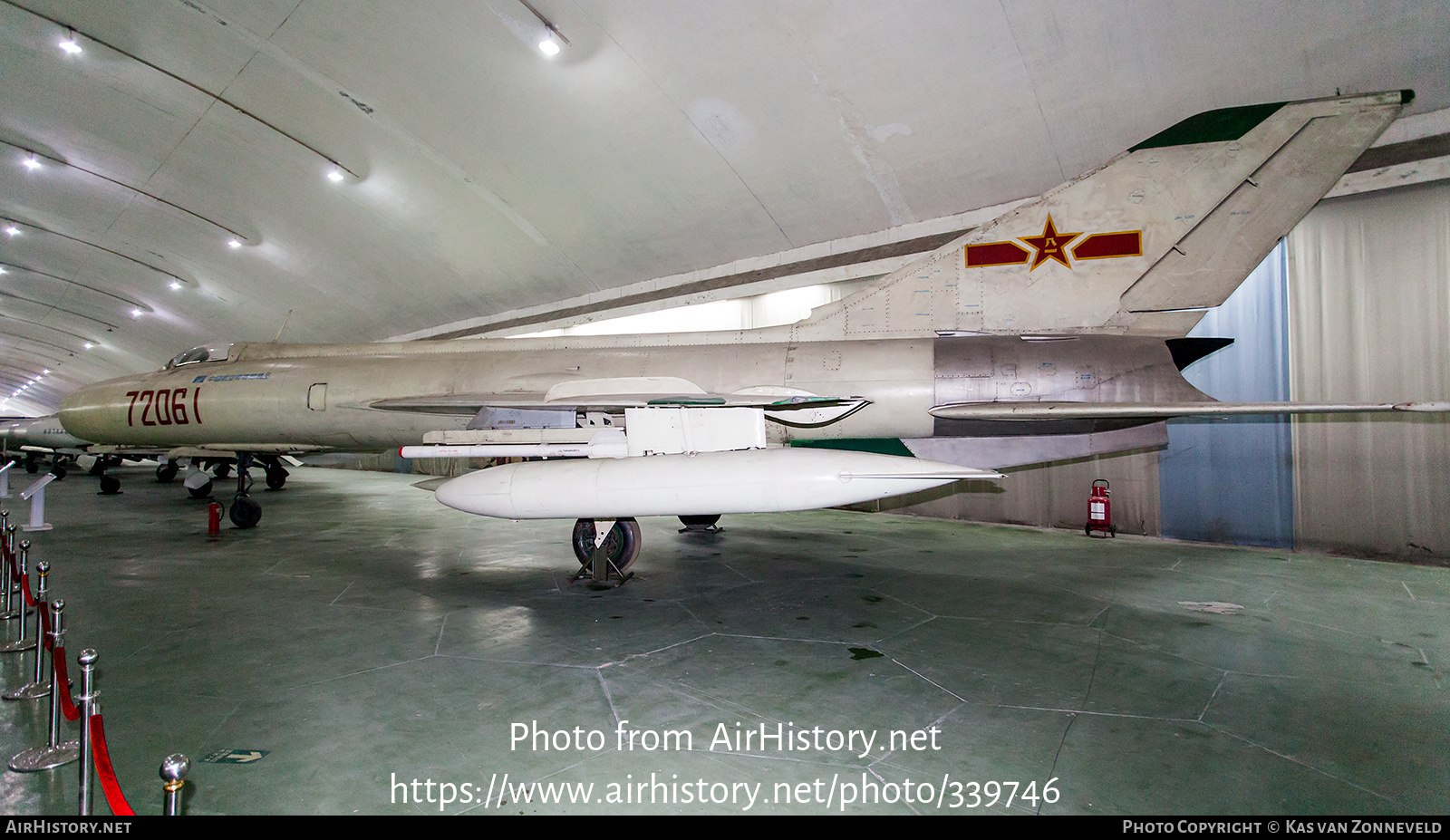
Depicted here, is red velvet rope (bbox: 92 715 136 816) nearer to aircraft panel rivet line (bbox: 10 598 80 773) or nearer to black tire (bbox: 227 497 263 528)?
aircraft panel rivet line (bbox: 10 598 80 773)

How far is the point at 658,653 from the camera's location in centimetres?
429

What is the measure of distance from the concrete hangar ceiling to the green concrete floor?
200 inches

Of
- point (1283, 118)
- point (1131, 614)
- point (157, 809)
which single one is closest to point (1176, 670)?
point (1131, 614)

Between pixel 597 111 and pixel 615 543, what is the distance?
644 centimetres

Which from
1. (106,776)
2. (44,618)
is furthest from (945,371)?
(44,618)

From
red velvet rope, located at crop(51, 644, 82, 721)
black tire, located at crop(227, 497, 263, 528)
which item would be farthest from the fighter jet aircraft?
black tire, located at crop(227, 497, 263, 528)

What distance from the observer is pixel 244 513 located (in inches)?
393

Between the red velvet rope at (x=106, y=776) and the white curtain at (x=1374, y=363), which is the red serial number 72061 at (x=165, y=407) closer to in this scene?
the red velvet rope at (x=106, y=776)

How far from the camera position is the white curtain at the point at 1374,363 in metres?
6.92

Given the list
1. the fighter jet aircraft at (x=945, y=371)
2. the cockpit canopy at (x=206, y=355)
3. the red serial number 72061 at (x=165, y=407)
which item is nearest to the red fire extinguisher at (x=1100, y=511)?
the fighter jet aircraft at (x=945, y=371)

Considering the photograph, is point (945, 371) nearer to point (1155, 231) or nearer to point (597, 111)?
point (1155, 231)

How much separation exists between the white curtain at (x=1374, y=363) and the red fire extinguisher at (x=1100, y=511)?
1.97 metres

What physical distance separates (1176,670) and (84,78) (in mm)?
17203

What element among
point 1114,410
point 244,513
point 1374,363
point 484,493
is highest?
point 1374,363
